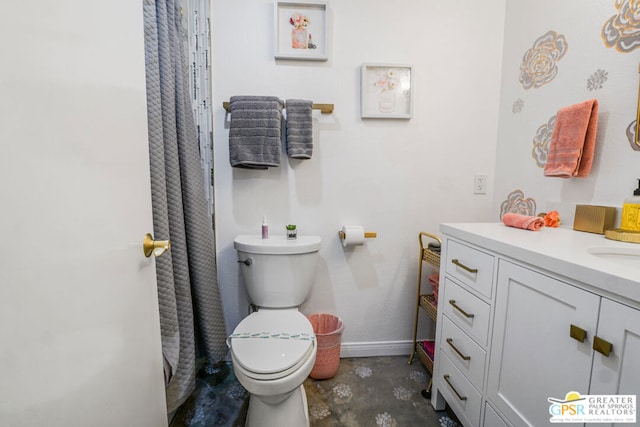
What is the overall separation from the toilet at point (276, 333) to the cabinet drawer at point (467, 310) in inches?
23.4

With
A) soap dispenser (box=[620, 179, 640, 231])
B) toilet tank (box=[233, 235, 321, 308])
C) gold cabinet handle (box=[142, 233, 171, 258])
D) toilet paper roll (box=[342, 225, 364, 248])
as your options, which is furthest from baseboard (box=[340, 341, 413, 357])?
gold cabinet handle (box=[142, 233, 171, 258])

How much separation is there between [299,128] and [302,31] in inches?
20.5

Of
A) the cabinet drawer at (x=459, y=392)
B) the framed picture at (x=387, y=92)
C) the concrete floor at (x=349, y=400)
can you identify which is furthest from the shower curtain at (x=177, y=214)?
the cabinet drawer at (x=459, y=392)

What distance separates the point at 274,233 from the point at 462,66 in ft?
4.66

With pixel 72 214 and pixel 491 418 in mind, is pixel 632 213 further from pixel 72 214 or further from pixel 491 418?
pixel 72 214

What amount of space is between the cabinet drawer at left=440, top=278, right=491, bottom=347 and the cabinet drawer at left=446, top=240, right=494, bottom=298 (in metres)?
0.04

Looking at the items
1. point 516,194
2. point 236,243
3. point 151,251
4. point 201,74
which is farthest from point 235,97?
point 516,194

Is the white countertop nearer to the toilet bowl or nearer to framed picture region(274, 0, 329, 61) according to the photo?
the toilet bowl

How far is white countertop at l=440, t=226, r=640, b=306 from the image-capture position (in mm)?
573

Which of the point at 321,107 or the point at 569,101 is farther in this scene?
the point at 321,107

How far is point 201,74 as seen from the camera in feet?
4.69

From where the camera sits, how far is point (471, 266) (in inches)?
40.9

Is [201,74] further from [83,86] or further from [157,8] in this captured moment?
[83,86]

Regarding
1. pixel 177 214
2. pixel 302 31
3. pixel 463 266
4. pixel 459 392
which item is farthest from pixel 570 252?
pixel 302 31
